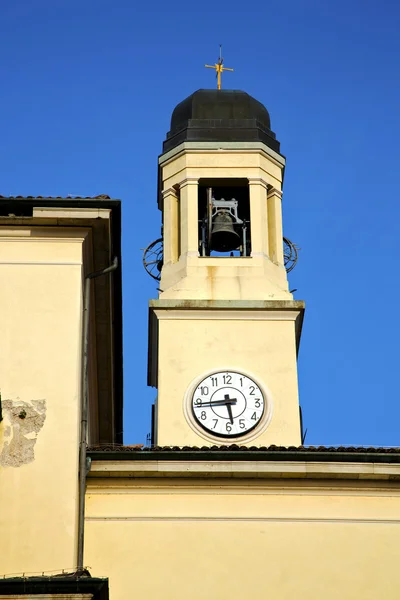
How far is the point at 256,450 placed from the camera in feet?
74.6

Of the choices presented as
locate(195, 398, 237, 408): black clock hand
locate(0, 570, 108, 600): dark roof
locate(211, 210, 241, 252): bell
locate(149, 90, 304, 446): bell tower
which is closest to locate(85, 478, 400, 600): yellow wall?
locate(0, 570, 108, 600): dark roof

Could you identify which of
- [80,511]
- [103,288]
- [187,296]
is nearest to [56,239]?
[103,288]

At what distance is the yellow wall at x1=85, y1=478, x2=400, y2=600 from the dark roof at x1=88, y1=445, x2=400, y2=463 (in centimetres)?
36

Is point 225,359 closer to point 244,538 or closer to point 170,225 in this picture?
point 170,225

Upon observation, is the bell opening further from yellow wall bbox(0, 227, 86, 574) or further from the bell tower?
yellow wall bbox(0, 227, 86, 574)

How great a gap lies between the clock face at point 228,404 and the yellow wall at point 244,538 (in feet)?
18.2

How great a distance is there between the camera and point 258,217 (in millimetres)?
32156

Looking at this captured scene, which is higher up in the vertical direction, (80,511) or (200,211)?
(200,211)

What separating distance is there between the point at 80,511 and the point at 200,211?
13000 millimetres

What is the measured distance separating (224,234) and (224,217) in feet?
1.26

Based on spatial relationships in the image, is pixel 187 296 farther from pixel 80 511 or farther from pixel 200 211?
pixel 80 511

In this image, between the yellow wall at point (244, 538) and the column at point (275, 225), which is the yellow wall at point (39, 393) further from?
the column at point (275, 225)

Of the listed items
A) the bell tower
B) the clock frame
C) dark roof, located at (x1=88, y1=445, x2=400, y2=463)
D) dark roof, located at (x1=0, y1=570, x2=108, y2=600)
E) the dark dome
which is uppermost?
the dark dome

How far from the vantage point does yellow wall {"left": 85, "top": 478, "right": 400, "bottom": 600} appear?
21656mm
